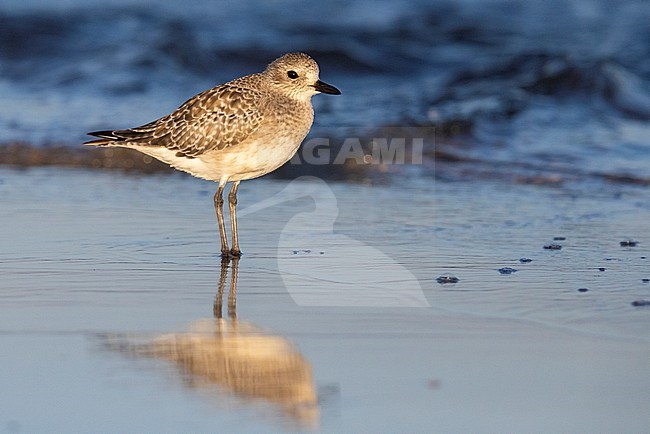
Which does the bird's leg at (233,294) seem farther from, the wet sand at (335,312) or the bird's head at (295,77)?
the bird's head at (295,77)

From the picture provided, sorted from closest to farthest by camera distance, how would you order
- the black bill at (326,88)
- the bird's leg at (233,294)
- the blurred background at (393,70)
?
the bird's leg at (233,294) → the black bill at (326,88) → the blurred background at (393,70)

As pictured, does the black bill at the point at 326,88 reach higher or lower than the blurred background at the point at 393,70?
lower

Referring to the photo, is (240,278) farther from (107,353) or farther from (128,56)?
(128,56)

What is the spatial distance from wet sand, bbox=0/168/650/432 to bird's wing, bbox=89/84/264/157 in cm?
54

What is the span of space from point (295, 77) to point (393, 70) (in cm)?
671

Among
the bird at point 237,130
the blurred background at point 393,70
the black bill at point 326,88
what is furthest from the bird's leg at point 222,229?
the blurred background at point 393,70

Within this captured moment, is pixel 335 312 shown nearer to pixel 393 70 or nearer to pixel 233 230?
pixel 233 230

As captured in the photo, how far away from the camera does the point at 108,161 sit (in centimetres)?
935

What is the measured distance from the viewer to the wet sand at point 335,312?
3777mm

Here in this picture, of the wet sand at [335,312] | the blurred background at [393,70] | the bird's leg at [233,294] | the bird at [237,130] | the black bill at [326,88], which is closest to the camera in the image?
the wet sand at [335,312]

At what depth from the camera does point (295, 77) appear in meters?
6.86

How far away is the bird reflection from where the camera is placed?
387 centimetres

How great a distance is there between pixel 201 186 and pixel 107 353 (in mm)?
4088

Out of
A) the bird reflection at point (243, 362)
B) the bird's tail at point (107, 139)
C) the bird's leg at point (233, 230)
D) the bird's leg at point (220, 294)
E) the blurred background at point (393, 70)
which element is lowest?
the bird reflection at point (243, 362)
